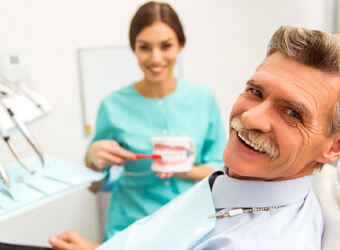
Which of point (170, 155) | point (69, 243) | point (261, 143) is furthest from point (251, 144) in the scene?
point (69, 243)

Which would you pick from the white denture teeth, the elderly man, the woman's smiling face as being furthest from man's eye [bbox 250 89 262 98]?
the woman's smiling face

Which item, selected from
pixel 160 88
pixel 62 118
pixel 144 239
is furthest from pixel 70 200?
pixel 144 239

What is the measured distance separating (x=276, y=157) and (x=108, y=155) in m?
0.60

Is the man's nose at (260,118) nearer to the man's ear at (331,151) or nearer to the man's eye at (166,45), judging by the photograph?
the man's ear at (331,151)

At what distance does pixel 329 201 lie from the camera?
875 millimetres

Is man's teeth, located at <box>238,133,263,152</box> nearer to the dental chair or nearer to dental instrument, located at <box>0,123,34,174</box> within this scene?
the dental chair

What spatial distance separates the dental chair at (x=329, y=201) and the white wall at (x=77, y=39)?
49 centimetres

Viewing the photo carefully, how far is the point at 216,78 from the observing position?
2.00 metres

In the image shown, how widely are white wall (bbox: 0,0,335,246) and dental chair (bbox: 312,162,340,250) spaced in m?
0.49

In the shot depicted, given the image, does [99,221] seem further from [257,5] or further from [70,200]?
[257,5]

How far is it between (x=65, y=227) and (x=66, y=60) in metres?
0.78

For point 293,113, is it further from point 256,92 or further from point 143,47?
point 143,47

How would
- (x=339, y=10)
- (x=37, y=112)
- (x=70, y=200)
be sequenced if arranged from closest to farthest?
(x=37, y=112), (x=339, y=10), (x=70, y=200)

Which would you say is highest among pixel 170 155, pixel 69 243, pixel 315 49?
pixel 315 49
